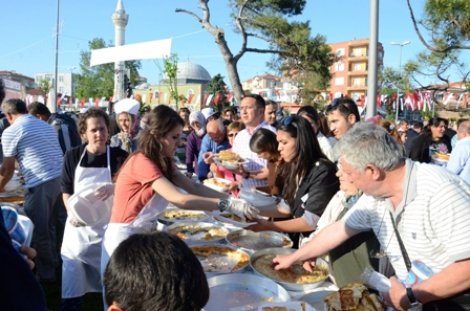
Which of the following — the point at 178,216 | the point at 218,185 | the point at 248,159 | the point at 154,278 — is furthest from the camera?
the point at 248,159

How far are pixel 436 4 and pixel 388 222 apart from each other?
6090mm

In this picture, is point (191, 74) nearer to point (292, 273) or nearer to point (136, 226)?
point (136, 226)

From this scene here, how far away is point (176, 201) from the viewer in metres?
2.16

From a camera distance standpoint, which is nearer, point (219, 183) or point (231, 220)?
point (231, 220)

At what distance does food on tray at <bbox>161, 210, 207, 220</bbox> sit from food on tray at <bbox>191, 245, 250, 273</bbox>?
2.57ft

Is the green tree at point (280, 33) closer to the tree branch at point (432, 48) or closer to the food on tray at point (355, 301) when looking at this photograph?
the tree branch at point (432, 48)

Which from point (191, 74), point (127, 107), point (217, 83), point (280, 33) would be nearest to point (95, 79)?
point (191, 74)

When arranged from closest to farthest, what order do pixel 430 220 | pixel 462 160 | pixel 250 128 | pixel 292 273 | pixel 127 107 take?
pixel 430 220
pixel 292 273
pixel 250 128
pixel 462 160
pixel 127 107

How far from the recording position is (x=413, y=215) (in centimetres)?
151

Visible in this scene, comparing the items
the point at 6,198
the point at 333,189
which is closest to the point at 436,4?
the point at 333,189

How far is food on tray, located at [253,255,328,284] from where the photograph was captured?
6.48 feet

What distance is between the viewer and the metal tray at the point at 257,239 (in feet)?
8.36

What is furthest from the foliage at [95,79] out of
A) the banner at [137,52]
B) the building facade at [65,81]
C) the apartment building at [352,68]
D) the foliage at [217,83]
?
the banner at [137,52]

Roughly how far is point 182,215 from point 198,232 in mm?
565
